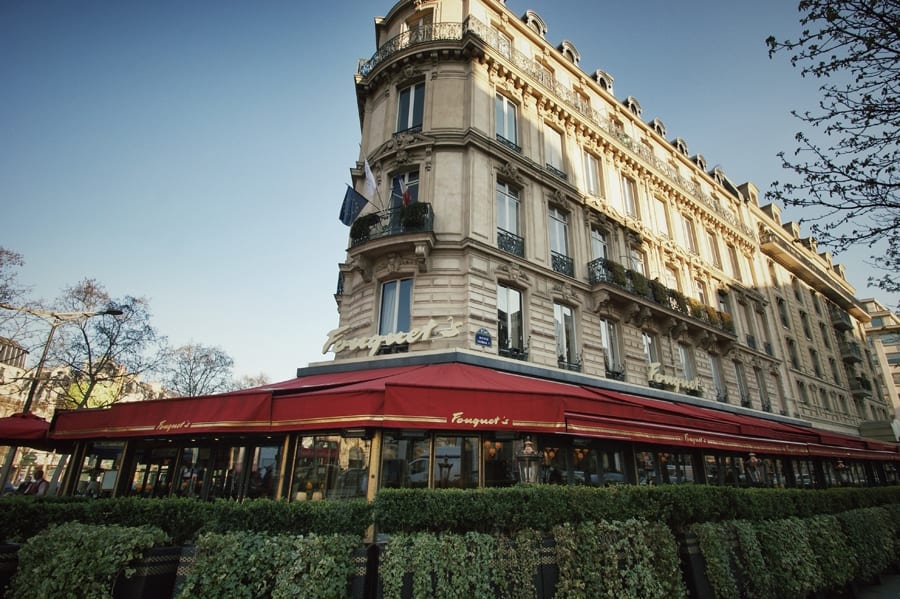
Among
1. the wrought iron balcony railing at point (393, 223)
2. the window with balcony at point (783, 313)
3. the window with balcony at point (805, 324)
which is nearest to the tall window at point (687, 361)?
the wrought iron balcony railing at point (393, 223)

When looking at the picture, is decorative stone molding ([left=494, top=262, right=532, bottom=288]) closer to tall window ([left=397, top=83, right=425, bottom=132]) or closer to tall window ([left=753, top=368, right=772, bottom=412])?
tall window ([left=397, top=83, right=425, bottom=132])

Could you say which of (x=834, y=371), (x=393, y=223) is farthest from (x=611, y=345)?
(x=834, y=371)

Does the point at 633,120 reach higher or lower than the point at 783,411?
higher

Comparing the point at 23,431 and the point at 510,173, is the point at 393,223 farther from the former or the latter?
the point at 23,431

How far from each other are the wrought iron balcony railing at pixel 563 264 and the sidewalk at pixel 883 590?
996 cm

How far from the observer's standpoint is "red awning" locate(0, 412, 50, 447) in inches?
377

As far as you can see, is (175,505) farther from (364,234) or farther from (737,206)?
(737,206)

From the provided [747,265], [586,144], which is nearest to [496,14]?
[586,144]

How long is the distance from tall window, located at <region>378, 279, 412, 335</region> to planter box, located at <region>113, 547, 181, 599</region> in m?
8.31

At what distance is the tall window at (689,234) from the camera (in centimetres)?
2239

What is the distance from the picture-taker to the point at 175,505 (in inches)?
191

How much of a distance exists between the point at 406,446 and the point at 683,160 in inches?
945

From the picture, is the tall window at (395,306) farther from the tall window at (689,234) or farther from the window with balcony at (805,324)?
the window with balcony at (805,324)

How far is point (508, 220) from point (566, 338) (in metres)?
4.37
